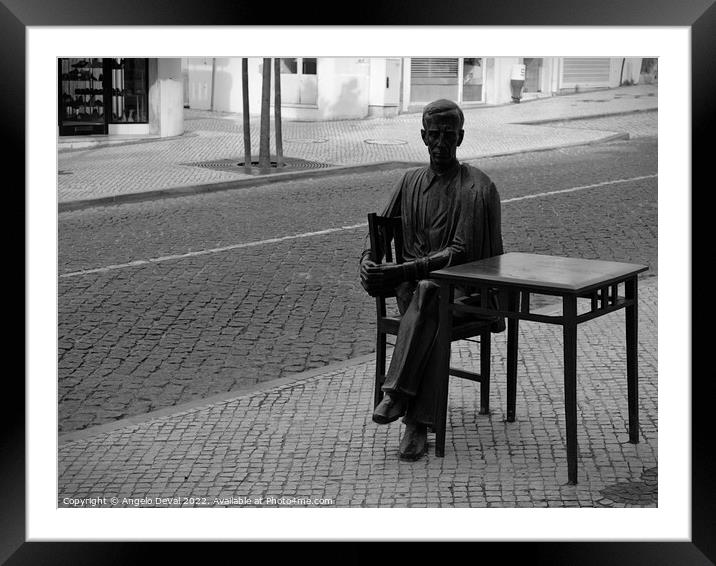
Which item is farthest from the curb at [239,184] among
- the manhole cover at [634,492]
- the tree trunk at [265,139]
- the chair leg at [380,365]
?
the manhole cover at [634,492]

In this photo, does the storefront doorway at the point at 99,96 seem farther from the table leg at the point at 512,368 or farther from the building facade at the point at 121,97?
the table leg at the point at 512,368

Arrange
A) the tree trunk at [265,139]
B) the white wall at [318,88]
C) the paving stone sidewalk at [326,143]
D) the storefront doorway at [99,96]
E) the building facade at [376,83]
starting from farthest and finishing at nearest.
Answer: the white wall at [318,88] < the building facade at [376,83] < the storefront doorway at [99,96] < the tree trunk at [265,139] < the paving stone sidewalk at [326,143]

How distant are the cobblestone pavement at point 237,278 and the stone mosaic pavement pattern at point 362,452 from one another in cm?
62

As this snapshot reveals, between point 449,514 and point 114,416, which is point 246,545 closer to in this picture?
point 449,514

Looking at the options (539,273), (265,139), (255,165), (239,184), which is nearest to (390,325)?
(539,273)

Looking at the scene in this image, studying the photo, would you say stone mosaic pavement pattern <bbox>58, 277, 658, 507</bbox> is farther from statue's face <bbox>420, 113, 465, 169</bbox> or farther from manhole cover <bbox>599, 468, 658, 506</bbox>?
statue's face <bbox>420, 113, 465, 169</bbox>

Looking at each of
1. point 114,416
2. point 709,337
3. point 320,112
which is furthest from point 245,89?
point 709,337

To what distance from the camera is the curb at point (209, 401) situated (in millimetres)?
6828

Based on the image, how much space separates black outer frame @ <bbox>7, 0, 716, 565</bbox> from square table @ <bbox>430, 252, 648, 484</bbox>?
77 cm

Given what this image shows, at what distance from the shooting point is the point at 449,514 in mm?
5172

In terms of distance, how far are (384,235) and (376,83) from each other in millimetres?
16928

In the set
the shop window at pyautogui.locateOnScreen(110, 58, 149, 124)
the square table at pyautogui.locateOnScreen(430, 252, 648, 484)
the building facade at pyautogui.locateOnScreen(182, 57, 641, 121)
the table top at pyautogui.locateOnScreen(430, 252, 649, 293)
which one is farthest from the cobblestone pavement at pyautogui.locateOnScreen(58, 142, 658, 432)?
the shop window at pyautogui.locateOnScreen(110, 58, 149, 124)

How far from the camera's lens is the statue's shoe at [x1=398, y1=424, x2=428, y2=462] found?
620cm

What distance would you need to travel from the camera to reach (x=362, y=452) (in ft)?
20.9
